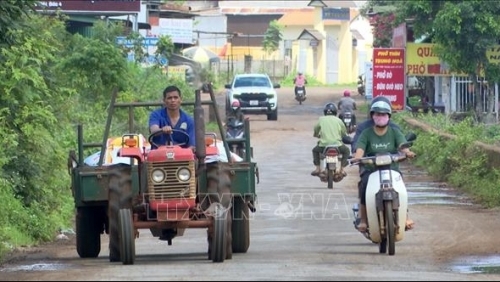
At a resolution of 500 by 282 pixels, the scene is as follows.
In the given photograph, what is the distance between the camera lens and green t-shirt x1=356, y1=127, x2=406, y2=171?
14.6 metres

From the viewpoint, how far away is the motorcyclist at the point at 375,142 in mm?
14484

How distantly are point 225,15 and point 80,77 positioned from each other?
72789mm

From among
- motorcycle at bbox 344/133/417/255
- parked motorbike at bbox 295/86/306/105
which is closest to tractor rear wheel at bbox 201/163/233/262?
motorcycle at bbox 344/133/417/255

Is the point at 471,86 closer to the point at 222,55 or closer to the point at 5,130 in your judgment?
the point at 5,130

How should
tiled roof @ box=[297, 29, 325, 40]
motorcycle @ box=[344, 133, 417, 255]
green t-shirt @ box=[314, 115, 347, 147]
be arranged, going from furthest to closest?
tiled roof @ box=[297, 29, 325, 40] → green t-shirt @ box=[314, 115, 347, 147] → motorcycle @ box=[344, 133, 417, 255]

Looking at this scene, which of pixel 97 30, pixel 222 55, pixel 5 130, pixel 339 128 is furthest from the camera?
pixel 222 55

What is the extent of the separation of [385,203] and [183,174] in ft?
8.51

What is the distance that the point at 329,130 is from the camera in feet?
83.0

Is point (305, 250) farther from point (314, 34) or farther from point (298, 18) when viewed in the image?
point (298, 18)

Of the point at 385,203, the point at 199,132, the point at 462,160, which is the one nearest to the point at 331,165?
the point at 462,160

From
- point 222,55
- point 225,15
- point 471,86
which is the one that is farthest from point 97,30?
point 225,15

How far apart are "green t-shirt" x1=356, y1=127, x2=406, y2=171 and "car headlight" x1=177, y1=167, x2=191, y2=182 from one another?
2.65 meters

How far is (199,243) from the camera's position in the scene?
16469mm

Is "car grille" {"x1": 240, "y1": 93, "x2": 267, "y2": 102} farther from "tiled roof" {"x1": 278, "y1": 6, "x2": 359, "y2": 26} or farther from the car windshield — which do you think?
"tiled roof" {"x1": 278, "y1": 6, "x2": 359, "y2": 26}
